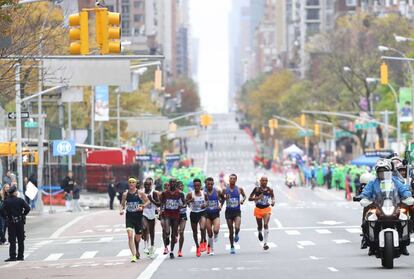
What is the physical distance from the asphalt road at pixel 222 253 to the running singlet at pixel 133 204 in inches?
40.0

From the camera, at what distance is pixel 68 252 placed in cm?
3619

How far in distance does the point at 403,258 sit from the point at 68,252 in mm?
10786

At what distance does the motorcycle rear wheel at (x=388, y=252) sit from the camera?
78.5 feet

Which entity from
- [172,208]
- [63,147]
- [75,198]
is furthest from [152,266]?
[75,198]

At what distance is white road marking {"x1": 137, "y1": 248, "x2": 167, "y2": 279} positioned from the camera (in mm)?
25064

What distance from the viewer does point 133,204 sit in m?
30.2

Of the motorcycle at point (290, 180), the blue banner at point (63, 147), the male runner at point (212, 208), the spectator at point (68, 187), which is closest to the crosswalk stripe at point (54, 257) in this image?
the male runner at point (212, 208)

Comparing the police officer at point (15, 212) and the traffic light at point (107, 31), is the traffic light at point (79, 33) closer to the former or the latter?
the traffic light at point (107, 31)

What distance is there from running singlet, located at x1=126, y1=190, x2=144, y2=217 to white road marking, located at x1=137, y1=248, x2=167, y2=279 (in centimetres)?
108

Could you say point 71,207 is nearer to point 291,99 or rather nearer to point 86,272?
point 86,272

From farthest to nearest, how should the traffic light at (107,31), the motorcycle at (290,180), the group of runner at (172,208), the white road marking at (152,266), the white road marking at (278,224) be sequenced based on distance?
the motorcycle at (290,180) < the white road marking at (278,224) < the group of runner at (172,208) < the traffic light at (107,31) < the white road marking at (152,266)

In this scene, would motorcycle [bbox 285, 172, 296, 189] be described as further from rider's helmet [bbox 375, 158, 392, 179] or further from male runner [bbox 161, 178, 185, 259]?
rider's helmet [bbox 375, 158, 392, 179]

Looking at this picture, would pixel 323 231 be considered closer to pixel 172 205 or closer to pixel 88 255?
pixel 88 255

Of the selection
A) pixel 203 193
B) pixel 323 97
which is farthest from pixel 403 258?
pixel 323 97
